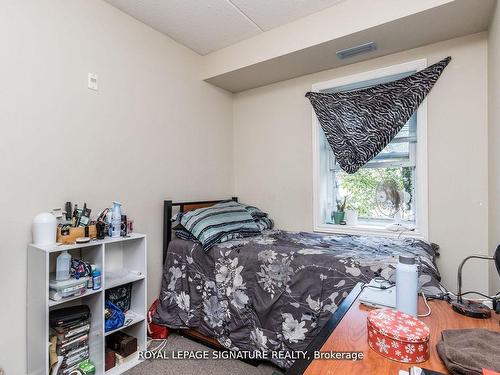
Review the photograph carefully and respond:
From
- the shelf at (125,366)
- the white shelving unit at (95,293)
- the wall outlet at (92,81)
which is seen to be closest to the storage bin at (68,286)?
the white shelving unit at (95,293)

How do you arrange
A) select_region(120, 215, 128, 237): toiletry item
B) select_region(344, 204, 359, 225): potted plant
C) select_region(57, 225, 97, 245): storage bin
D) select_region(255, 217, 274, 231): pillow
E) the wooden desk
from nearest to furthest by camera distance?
the wooden desk, select_region(57, 225, 97, 245): storage bin, select_region(120, 215, 128, 237): toiletry item, select_region(344, 204, 359, 225): potted plant, select_region(255, 217, 274, 231): pillow

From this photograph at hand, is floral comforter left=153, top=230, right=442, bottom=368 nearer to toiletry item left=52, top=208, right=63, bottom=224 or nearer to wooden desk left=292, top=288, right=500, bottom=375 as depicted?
wooden desk left=292, top=288, right=500, bottom=375

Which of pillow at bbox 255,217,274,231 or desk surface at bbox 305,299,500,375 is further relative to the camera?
pillow at bbox 255,217,274,231

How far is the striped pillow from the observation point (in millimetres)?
2174

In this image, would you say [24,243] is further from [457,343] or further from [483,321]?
[483,321]

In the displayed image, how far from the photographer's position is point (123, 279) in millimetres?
1917

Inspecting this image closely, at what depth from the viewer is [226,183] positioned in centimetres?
316

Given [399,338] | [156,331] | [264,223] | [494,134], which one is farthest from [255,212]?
[399,338]

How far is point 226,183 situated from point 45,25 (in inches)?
78.0

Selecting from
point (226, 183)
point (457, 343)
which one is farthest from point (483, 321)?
point (226, 183)

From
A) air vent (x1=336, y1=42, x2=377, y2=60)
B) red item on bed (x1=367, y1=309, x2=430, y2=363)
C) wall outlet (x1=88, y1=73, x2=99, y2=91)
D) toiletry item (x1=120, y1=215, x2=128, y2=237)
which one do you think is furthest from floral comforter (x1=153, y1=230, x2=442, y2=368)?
air vent (x1=336, y1=42, x2=377, y2=60)

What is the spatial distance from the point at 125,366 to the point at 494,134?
110 inches

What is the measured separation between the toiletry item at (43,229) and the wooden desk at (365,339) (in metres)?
1.62

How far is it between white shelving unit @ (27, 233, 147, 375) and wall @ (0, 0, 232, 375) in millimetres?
104
